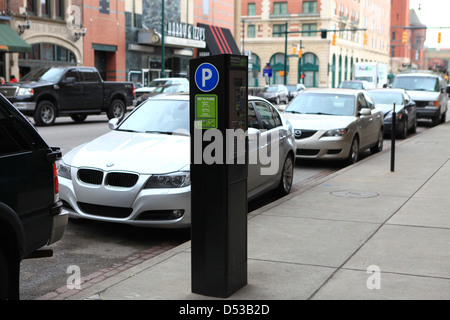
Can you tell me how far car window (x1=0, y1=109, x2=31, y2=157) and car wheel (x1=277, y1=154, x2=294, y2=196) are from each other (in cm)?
541

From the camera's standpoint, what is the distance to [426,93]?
24516mm

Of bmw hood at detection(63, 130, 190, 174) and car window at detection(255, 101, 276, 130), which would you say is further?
car window at detection(255, 101, 276, 130)

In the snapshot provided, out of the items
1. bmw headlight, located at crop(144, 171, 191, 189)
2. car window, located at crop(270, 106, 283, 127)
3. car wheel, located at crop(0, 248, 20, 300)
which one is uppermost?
car window, located at crop(270, 106, 283, 127)

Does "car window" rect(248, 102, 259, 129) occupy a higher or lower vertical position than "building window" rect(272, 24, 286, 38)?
lower

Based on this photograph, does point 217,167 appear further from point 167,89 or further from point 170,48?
point 170,48

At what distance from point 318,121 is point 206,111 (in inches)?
342

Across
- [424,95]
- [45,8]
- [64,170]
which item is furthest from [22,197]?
[45,8]

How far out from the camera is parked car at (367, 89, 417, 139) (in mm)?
18484

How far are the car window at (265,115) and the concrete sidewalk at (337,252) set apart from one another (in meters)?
1.09

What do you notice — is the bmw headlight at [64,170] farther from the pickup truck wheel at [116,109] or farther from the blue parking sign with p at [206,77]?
the pickup truck wheel at [116,109]

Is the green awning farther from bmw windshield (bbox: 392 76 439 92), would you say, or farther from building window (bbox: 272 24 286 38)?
building window (bbox: 272 24 286 38)

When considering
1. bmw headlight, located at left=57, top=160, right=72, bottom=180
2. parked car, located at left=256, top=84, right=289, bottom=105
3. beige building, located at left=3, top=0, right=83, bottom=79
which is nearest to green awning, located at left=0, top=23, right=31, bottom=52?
beige building, located at left=3, top=0, right=83, bottom=79

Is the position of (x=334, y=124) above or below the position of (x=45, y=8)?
below

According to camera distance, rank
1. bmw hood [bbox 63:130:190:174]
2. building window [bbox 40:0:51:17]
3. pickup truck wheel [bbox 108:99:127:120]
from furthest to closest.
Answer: building window [bbox 40:0:51:17], pickup truck wheel [bbox 108:99:127:120], bmw hood [bbox 63:130:190:174]
